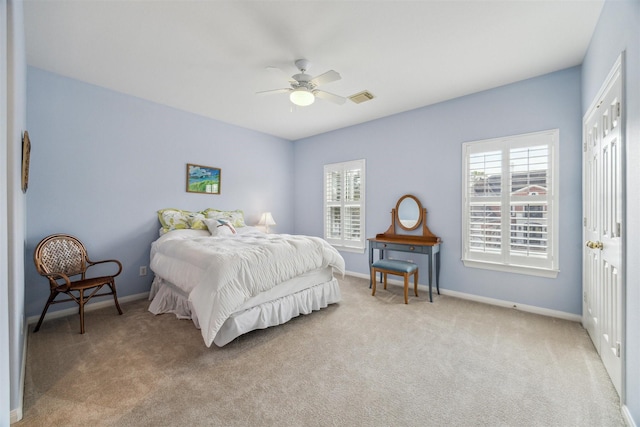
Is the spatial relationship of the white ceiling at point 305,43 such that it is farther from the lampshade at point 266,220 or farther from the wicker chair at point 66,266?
the lampshade at point 266,220

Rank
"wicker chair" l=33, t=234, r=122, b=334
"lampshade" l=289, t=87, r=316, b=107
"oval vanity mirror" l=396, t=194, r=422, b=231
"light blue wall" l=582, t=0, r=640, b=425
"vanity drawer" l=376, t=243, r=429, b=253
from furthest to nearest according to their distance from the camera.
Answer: "oval vanity mirror" l=396, t=194, r=422, b=231 < "vanity drawer" l=376, t=243, r=429, b=253 < "lampshade" l=289, t=87, r=316, b=107 < "wicker chair" l=33, t=234, r=122, b=334 < "light blue wall" l=582, t=0, r=640, b=425

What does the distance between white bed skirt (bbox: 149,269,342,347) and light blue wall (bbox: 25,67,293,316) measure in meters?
0.82

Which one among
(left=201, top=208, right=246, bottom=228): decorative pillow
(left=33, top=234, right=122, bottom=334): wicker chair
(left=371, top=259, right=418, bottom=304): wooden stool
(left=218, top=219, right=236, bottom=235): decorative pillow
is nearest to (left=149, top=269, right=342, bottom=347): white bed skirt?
(left=33, top=234, right=122, bottom=334): wicker chair

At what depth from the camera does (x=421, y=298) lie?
3842 mm

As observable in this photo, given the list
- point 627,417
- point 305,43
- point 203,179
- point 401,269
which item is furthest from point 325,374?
point 203,179

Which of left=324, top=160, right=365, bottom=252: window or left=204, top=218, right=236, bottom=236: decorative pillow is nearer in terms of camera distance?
left=204, top=218, right=236, bottom=236: decorative pillow

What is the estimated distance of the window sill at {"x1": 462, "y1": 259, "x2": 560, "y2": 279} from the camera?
3.21m

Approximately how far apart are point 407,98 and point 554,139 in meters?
1.77

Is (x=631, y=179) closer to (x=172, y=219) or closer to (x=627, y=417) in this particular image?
(x=627, y=417)

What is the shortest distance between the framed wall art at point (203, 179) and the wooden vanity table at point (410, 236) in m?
2.76

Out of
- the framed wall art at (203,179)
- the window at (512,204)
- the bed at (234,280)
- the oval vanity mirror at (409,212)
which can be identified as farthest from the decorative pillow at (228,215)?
the window at (512,204)

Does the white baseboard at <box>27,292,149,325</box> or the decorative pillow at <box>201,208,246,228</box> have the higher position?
the decorative pillow at <box>201,208,246,228</box>

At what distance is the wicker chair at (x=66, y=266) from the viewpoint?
280 cm

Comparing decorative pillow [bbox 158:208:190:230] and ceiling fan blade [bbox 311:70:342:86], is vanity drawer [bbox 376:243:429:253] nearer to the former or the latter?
ceiling fan blade [bbox 311:70:342:86]
